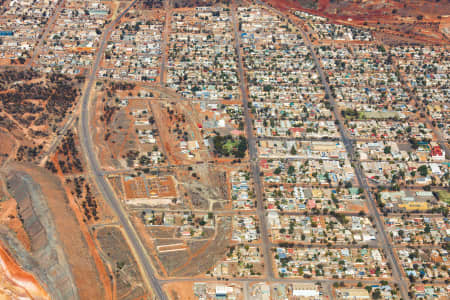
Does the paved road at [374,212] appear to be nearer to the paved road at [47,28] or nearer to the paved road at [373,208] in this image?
the paved road at [373,208]

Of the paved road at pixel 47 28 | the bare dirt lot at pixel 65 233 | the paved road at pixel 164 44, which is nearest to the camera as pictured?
the bare dirt lot at pixel 65 233

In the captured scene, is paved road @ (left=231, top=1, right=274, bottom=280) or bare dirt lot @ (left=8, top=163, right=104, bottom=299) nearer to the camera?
bare dirt lot @ (left=8, top=163, right=104, bottom=299)

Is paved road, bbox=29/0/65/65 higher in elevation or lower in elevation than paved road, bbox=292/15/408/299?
higher

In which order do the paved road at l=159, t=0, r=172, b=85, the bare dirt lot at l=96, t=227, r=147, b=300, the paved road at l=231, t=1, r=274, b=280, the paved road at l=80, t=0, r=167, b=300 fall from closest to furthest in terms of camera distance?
the bare dirt lot at l=96, t=227, r=147, b=300 → the paved road at l=80, t=0, r=167, b=300 → the paved road at l=231, t=1, r=274, b=280 → the paved road at l=159, t=0, r=172, b=85

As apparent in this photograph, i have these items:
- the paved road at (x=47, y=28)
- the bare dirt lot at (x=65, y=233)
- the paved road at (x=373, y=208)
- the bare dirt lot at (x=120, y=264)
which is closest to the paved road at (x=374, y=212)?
the paved road at (x=373, y=208)

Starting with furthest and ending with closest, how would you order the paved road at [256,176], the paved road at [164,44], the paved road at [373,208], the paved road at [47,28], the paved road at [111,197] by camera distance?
the paved road at [47,28] < the paved road at [164,44] < the paved road at [256,176] < the paved road at [373,208] < the paved road at [111,197]

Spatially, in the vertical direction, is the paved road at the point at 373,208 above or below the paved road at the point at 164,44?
below

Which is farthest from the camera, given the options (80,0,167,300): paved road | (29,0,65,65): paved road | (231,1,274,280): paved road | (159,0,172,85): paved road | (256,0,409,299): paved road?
(29,0,65,65): paved road

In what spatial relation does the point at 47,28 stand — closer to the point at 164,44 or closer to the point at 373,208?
the point at 164,44

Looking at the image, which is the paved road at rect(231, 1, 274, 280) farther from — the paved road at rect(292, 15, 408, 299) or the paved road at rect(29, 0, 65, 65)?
the paved road at rect(29, 0, 65, 65)

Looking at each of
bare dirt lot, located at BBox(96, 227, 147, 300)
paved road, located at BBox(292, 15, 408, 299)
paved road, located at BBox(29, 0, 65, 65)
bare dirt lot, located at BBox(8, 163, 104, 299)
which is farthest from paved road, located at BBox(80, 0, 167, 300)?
paved road, located at BBox(292, 15, 408, 299)

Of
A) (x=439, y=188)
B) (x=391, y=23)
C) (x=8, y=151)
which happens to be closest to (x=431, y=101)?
(x=439, y=188)

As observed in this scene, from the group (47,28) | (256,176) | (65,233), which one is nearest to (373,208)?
(256,176)
